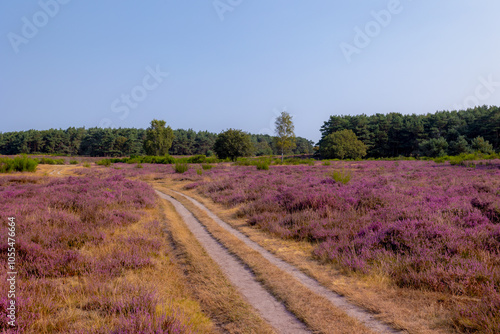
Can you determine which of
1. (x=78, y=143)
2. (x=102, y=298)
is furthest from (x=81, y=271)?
(x=78, y=143)

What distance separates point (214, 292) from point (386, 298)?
336 centimetres

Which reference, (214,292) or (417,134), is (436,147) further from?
(214,292)

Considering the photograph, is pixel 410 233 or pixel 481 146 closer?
pixel 410 233

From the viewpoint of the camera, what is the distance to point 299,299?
5.14 meters

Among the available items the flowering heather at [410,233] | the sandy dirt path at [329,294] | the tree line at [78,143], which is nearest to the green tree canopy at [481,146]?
the flowering heather at [410,233]

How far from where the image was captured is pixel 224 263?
23.9ft

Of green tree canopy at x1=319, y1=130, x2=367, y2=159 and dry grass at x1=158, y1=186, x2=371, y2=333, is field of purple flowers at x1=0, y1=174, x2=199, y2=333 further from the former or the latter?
green tree canopy at x1=319, y1=130, x2=367, y2=159

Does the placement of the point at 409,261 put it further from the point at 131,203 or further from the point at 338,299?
the point at 131,203

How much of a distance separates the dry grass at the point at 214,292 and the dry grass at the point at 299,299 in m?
0.71

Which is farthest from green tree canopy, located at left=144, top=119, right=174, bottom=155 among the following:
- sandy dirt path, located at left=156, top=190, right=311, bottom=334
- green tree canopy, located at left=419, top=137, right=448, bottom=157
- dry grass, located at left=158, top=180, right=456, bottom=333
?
dry grass, located at left=158, top=180, right=456, bottom=333

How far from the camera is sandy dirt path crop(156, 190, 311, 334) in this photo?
437 centimetres

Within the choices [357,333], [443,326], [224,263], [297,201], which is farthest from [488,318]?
[297,201]

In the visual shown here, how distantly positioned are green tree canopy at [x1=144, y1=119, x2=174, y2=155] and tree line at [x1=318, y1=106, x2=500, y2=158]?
4829 cm

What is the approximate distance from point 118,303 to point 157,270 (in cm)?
241
